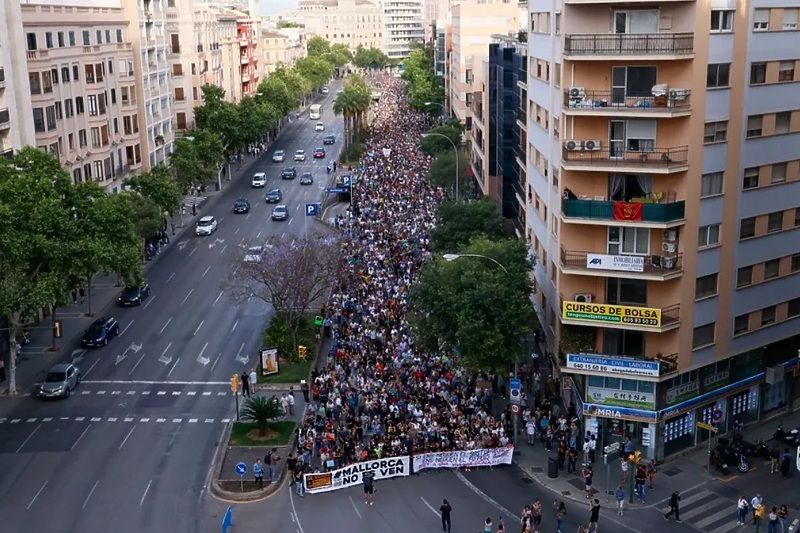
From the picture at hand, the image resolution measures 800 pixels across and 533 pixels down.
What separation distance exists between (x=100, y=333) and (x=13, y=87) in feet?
61.5

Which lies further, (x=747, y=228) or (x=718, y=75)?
(x=747, y=228)

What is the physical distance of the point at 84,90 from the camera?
79188 mm

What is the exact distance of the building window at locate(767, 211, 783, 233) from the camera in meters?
43.6

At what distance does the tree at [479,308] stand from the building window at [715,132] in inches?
433

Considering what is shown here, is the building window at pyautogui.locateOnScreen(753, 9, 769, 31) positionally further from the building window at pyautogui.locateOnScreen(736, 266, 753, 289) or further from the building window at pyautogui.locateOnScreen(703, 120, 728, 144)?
the building window at pyautogui.locateOnScreen(736, 266, 753, 289)

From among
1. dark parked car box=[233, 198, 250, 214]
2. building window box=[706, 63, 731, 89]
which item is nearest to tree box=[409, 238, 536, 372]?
building window box=[706, 63, 731, 89]

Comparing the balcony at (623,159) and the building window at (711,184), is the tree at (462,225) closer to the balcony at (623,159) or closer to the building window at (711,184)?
the balcony at (623,159)

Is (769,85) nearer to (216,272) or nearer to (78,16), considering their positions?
(216,272)

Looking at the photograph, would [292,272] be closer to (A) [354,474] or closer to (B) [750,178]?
(A) [354,474]

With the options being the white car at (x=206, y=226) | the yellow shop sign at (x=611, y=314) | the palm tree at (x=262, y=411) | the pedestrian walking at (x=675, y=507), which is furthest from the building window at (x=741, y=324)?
the white car at (x=206, y=226)

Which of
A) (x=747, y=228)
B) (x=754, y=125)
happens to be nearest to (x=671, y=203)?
(x=747, y=228)

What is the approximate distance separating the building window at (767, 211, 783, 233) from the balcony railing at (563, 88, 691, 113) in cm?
801

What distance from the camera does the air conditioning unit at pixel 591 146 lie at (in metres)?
40.8

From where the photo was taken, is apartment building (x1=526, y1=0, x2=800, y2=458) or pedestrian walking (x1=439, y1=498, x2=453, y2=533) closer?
pedestrian walking (x1=439, y1=498, x2=453, y2=533)
